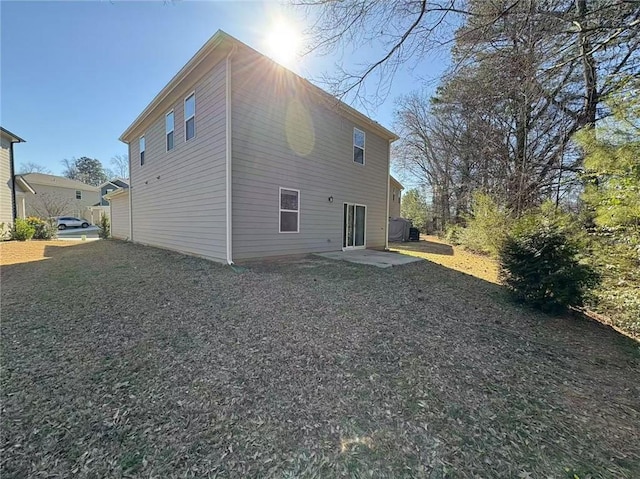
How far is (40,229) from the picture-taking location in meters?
14.8

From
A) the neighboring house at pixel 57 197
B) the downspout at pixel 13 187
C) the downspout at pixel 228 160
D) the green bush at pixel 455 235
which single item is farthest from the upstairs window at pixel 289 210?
the neighboring house at pixel 57 197

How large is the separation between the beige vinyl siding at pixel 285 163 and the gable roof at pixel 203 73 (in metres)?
0.27

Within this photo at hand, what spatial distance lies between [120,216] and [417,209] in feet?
78.6

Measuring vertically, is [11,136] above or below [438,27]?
above

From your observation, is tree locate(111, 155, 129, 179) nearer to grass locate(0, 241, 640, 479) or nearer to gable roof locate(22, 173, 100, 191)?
gable roof locate(22, 173, 100, 191)

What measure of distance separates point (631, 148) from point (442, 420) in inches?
183

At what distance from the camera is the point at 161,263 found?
721cm

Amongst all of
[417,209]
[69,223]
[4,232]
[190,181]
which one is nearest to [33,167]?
[69,223]

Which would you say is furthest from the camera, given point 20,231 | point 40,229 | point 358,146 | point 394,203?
point 394,203

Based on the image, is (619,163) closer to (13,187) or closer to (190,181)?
(190,181)

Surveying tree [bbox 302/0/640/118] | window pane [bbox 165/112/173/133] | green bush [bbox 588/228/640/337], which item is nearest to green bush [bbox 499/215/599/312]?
green bush [bbox 588/228/640/337]

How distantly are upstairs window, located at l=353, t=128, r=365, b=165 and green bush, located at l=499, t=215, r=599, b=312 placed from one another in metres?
6.83

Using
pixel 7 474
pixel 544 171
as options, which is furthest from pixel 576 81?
pixel 7 474

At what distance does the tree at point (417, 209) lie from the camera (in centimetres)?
2738
